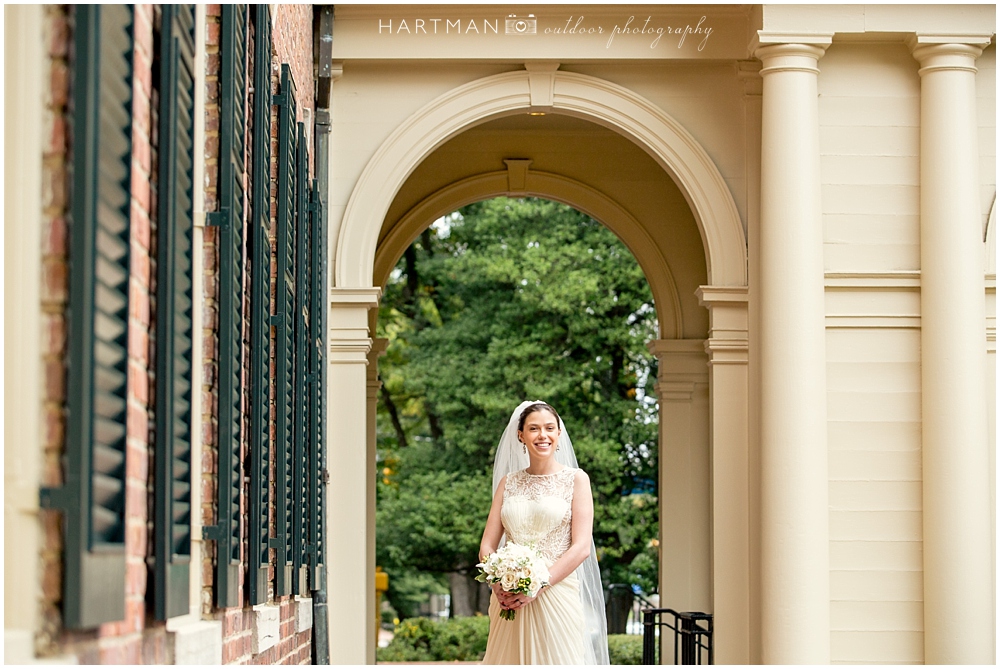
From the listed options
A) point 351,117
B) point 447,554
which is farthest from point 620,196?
point 447,554

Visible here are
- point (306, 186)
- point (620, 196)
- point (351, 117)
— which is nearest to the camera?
point (306, 186)

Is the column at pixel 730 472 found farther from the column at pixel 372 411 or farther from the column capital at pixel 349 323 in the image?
the column at pixel 372 411

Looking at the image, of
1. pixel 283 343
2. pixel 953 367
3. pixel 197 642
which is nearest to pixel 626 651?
pixel 953 367

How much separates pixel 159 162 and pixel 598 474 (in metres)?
17.7

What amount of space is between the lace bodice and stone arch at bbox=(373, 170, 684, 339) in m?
5.35

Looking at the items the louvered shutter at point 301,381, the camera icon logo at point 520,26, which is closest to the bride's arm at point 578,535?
the louvered shutter at point 301,381

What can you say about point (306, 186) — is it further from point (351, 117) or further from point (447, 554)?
point (447, 554)

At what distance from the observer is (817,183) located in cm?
854

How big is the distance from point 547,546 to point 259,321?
115 inches

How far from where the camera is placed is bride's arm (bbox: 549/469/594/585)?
7035 mm

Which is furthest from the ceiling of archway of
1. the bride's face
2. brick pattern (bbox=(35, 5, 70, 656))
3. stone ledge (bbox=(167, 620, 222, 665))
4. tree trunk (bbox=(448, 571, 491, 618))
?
tree trunk (bbox=(448, 571, 491, 618))

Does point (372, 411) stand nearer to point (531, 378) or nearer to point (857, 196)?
point (857, 196)

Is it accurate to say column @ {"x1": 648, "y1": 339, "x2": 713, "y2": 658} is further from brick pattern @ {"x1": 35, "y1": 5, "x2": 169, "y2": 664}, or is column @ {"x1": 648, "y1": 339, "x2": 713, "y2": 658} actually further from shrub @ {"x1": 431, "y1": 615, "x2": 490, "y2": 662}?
brick pattern @ {"x1": 35, "y1": 5, "x2": 169, "y2": 664}

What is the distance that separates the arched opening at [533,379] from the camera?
2033cm
